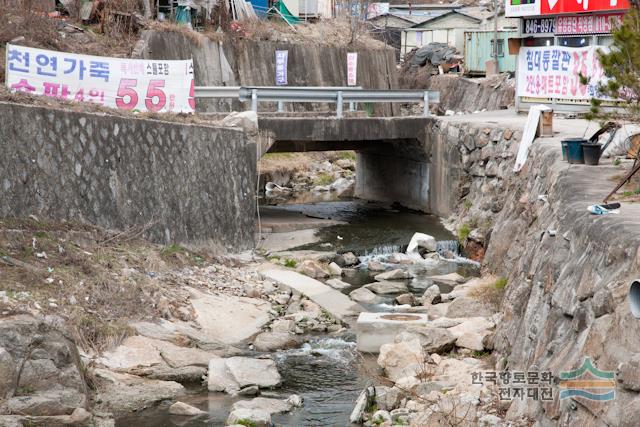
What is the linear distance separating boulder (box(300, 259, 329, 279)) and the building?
8.63 m

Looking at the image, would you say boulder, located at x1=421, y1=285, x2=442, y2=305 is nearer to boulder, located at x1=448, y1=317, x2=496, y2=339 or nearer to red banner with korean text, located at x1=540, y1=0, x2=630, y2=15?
boulder, located at x1=448, y1=317, x2=496, y2=339

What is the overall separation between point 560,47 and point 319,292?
37.7 ft

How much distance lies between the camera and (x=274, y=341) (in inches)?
Answer: 593

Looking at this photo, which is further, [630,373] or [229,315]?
[229,315]

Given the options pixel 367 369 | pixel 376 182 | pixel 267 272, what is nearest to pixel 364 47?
pixel 376 182

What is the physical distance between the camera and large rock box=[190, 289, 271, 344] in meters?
15.3

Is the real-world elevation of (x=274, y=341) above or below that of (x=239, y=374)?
below

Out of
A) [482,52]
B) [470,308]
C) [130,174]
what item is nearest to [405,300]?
[470,308]

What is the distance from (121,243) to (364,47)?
20.6 m

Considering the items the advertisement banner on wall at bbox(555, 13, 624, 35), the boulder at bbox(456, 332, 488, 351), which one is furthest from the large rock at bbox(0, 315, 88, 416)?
the advertisement banner on wall at bbox(555, 13, 624, 35)

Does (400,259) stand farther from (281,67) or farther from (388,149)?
(281,67)

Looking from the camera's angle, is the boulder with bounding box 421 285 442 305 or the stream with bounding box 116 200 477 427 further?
the boulder with bounding box 421 285 442 305

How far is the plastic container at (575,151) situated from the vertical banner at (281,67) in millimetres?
17763

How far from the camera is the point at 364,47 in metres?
35.8
